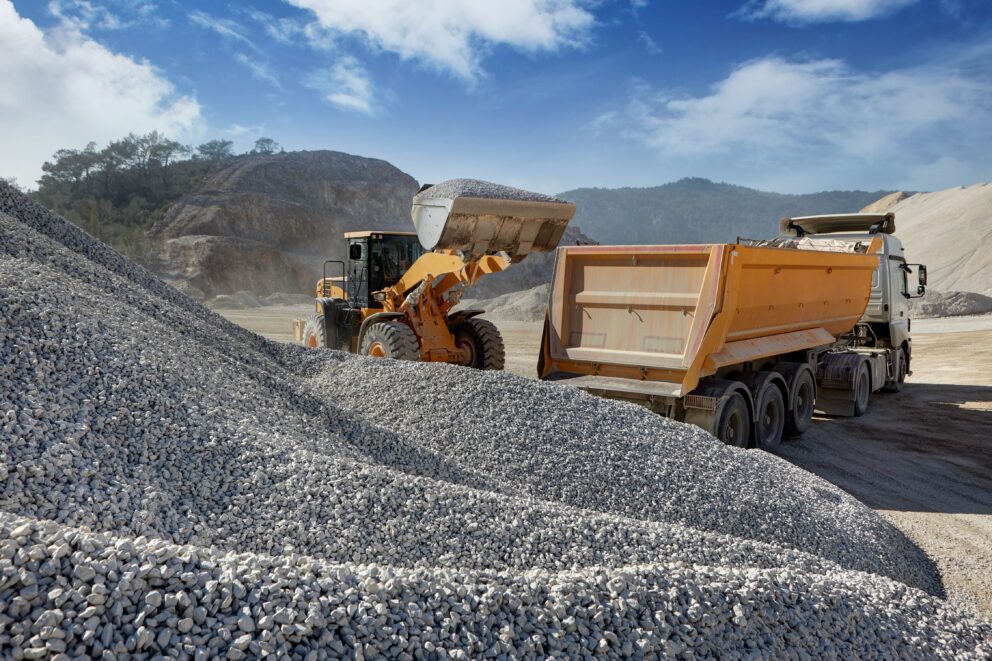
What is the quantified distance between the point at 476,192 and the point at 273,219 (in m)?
33.4

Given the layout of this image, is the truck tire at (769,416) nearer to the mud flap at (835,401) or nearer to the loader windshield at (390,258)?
the mud flap at (835,401)

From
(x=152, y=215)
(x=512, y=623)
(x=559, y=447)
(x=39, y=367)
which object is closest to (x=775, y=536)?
(x=559, y=447)

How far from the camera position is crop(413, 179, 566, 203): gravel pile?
25.9 ft

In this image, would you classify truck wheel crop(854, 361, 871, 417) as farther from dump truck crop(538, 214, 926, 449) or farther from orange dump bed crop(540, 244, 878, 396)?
orange dump bed crop(540, 244, 878, 396)

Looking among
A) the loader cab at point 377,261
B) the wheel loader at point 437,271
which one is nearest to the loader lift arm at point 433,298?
the wheel loader at point 437,271

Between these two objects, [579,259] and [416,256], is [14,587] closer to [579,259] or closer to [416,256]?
[579,259]

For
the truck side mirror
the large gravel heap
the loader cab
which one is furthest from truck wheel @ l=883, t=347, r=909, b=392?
the loader cab

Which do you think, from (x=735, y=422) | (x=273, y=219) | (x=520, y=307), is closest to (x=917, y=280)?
(x=735, y=422)

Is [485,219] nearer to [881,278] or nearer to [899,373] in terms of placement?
[881,278]

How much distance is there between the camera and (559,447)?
5312 millimetres

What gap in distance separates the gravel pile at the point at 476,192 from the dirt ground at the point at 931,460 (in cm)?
414

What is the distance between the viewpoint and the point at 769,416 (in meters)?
8.06

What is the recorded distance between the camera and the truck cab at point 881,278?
1097cm

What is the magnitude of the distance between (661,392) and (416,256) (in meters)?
5.13
